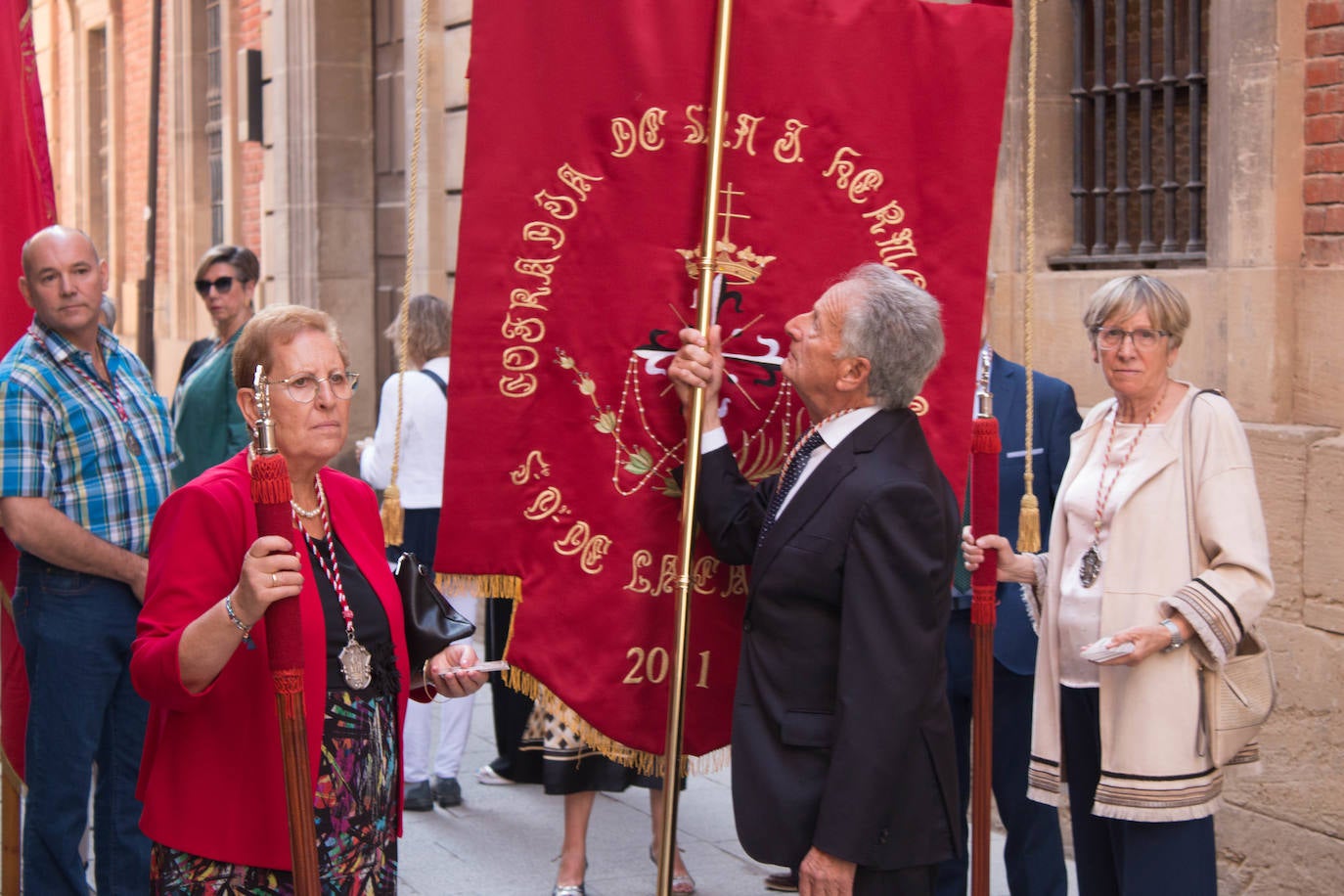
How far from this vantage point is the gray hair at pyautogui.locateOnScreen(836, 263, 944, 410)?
3102 mm

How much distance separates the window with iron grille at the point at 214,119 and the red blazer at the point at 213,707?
12.6 m

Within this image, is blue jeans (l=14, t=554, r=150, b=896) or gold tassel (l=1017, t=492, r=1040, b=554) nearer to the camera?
gold tassel (l=1017, t=492, r=1040, b=554)

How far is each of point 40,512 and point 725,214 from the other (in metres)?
2.07

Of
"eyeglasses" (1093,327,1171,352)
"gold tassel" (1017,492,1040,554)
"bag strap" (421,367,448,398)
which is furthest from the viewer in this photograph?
"bag strap" (421,367,448,398)

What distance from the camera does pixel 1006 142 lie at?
607 cm

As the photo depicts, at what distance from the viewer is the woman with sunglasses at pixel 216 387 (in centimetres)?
629

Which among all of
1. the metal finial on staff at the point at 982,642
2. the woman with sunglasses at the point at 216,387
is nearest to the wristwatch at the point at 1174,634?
the metal finial on staff at the point at 982,642

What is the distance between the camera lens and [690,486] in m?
3.18

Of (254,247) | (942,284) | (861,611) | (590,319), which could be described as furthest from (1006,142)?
(254,247)

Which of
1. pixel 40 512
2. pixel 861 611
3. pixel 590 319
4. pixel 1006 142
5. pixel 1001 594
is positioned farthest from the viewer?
pixel 1006 142

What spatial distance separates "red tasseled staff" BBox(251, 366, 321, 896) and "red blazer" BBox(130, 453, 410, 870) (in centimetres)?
14

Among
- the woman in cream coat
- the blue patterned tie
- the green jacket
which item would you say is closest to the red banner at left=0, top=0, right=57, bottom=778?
the green jacket

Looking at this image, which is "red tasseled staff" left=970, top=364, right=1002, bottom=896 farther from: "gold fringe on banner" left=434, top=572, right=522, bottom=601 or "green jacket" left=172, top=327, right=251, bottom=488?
"green jacket" left=172, top=327, right=251, bottom=488

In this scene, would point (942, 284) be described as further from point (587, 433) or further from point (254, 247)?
point (254, 247)
